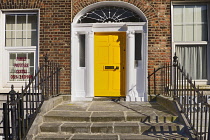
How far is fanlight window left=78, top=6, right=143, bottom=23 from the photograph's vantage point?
23.9ft

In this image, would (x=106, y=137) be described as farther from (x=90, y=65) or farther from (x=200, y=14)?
(x=200, y=14)

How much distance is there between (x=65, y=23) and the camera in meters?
7.15

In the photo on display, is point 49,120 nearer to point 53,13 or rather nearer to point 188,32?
point 53,13

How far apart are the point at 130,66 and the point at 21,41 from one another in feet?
11.4

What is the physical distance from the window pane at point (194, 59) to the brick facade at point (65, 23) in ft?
2.46

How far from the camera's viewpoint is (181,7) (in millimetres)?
7184

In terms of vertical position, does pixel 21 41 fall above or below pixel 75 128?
above

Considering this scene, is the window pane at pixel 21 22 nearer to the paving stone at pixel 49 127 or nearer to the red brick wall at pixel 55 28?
the red brick wall at pixel 55 28

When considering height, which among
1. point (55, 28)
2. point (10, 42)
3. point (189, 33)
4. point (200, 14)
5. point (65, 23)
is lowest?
point (10, 42)

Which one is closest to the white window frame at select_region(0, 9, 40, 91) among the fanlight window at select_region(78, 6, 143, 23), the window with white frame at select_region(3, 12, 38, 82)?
the window with white frame at select_region(3, 12, 38, 82)

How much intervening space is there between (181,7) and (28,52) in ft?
16.1

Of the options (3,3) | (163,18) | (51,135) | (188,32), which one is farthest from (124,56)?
(3,3)

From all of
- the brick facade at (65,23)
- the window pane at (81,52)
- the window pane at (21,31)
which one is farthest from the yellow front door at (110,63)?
the window pane at (21,31)

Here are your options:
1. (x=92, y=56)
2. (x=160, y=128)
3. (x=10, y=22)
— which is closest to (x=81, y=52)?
(x=92, y=56)
